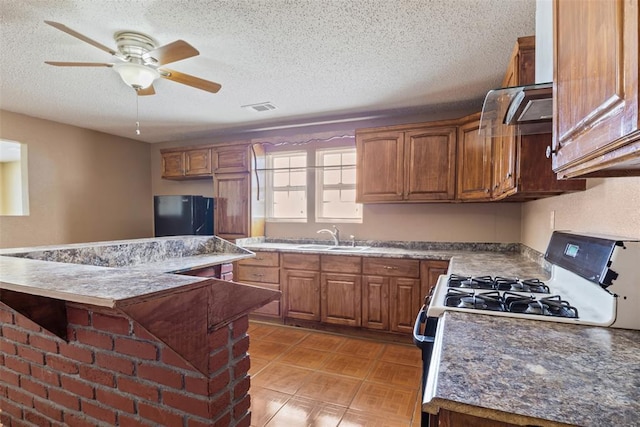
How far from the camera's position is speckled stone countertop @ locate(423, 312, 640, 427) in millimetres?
598

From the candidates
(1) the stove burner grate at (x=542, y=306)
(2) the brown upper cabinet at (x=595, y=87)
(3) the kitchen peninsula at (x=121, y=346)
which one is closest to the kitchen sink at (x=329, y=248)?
(1) the stove burner grate at (x=542, y=306)

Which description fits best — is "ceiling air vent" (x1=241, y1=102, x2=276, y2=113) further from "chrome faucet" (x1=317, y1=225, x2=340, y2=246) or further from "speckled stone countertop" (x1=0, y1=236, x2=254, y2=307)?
"speckled stone countertop" (x1=0, y1=236, x2=254, y2=307)

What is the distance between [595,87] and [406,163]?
8.81ft

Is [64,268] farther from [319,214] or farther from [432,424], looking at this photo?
[319,214]

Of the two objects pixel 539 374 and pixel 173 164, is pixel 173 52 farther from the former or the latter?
pixel 173 164

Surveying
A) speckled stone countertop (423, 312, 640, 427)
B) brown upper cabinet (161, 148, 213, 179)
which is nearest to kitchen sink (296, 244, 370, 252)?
brown upper cabinet (161, 148, 213, 179)

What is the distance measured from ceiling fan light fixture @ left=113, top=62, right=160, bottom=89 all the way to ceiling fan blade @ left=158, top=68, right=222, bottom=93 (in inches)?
2.6

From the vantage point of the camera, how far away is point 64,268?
119cm

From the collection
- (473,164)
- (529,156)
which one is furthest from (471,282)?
(473,164)

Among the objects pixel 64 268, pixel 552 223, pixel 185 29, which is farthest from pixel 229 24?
pixel 552 223

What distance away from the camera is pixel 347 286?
3318 millimetres

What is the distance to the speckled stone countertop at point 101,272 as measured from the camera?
85 cm

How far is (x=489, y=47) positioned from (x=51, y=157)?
4773 mm

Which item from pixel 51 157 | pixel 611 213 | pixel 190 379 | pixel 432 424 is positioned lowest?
pixel 432 424
